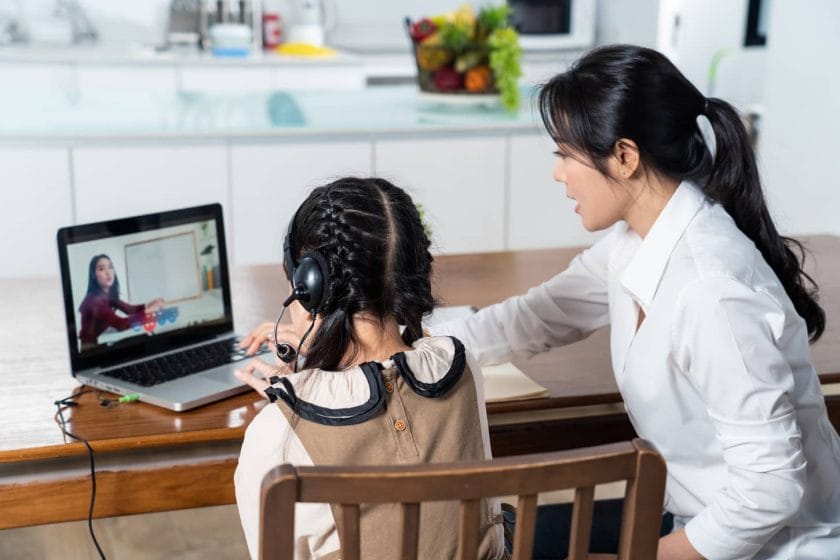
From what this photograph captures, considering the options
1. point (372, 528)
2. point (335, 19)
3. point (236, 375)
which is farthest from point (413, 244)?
point (335, 19)

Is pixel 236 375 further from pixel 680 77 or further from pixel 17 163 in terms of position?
pixel 17 163

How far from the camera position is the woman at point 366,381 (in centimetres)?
107

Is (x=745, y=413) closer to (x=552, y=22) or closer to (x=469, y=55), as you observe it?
(x=469, y=55)

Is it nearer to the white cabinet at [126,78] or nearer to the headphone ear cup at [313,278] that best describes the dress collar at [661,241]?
the headphone ear cup at [313,278]

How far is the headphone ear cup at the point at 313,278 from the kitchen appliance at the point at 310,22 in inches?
171

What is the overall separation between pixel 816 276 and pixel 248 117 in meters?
2.02

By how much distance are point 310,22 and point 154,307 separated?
402 cm

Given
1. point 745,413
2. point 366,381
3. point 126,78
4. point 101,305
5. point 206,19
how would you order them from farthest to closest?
1. point 206,19
2. point 126,78
3. point 101,305
4. point 745,413
5. point 366,381

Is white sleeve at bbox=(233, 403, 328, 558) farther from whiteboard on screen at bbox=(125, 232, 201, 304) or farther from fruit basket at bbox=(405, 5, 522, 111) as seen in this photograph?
fruit basket at bbox=(405, 5, 522, 111)

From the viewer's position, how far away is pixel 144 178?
3213 mm

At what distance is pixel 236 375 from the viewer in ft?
4.86

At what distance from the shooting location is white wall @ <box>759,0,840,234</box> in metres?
3.48

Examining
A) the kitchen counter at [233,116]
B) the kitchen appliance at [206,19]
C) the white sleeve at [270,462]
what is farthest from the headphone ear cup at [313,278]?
the kitchen appliance at [206,19]

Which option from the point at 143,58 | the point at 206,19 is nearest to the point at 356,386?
the point at 143,58
